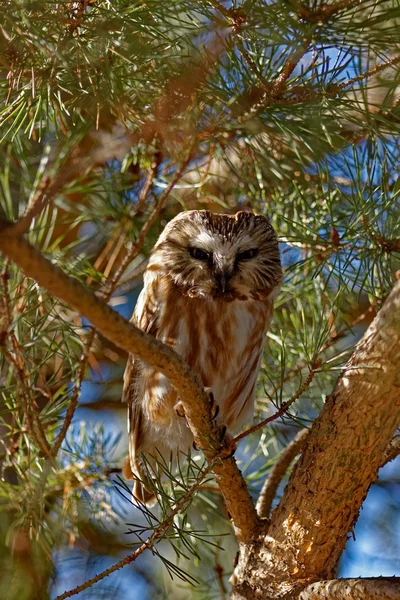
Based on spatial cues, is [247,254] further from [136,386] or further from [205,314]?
[136,386]

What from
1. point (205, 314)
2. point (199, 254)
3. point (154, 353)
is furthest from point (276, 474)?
point (154, 353)

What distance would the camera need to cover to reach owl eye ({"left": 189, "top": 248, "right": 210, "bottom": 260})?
2979mm

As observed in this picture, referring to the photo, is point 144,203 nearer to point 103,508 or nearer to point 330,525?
point 103,508

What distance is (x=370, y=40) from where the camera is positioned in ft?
6.02

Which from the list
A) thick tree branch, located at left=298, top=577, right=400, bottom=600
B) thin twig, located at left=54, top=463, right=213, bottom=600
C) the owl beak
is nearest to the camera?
thick tree branch, located at left=298, top=577, right=400, bottom=600

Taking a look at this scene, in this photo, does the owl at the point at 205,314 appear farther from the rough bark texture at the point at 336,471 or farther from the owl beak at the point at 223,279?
the rough bark texture at the point at 336,471

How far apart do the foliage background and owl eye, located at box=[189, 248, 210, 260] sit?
0.30 m

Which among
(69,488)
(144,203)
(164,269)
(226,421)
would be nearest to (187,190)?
(144,203)

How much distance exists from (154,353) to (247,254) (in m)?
1.47

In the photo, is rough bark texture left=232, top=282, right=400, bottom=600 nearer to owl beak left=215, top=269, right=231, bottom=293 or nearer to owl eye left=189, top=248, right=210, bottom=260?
owl beak left=215, top=269, right=231, bottom=293

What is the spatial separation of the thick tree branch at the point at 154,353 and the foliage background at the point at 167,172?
119mm

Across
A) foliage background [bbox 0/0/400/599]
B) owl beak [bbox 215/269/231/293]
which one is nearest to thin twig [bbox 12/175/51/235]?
foliage background [bbox 0/0/400/599]

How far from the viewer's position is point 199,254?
2996 mm

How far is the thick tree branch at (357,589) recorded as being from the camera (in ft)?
6.29
